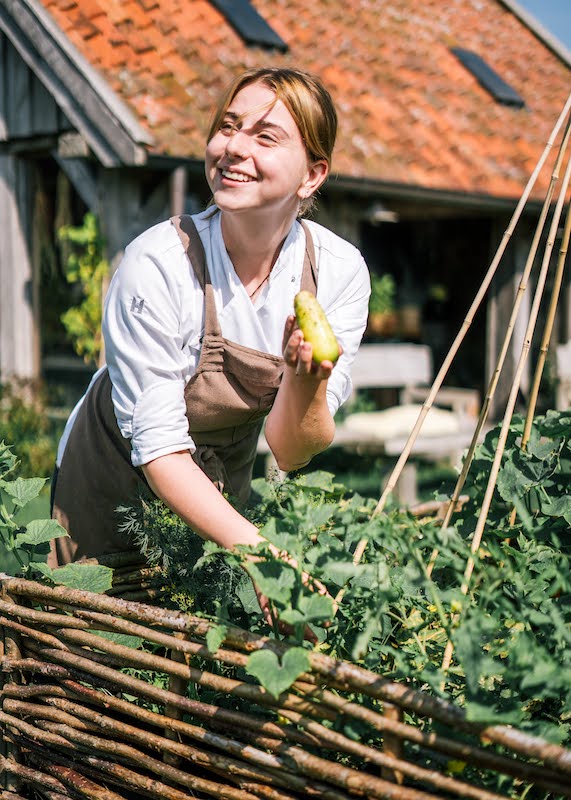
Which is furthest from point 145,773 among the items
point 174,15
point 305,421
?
point 174,15

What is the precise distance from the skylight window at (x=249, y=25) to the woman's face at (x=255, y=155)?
16.2 feet

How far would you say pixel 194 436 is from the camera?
2.00 m

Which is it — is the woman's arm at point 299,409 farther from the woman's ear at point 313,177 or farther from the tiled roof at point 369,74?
the tiled roof at point 369,74

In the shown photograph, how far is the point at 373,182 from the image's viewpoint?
622 cm

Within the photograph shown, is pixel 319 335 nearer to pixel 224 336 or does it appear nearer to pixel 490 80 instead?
pixel 224 336

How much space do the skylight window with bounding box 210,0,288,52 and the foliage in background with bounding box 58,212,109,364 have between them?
1.74 meters

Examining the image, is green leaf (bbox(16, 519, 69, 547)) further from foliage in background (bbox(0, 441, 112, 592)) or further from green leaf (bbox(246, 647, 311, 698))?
green leaf (bbox(246, 647, 311, 698))

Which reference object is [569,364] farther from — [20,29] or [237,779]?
[237,779]

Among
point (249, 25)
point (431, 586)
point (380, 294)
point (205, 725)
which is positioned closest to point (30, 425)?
point (380, 294)

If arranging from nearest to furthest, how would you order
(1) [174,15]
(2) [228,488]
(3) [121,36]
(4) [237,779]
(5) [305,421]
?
(4) [237,779] → (5) [305,421] → (2) [228,488] → (3) [121,36] → (1) [174,15]

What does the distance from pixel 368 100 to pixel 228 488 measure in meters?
5.38

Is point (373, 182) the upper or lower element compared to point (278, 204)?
lower

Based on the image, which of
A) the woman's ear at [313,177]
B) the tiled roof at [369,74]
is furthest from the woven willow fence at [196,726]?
the tiled roof at [369,74]

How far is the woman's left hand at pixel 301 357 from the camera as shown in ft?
4.95
